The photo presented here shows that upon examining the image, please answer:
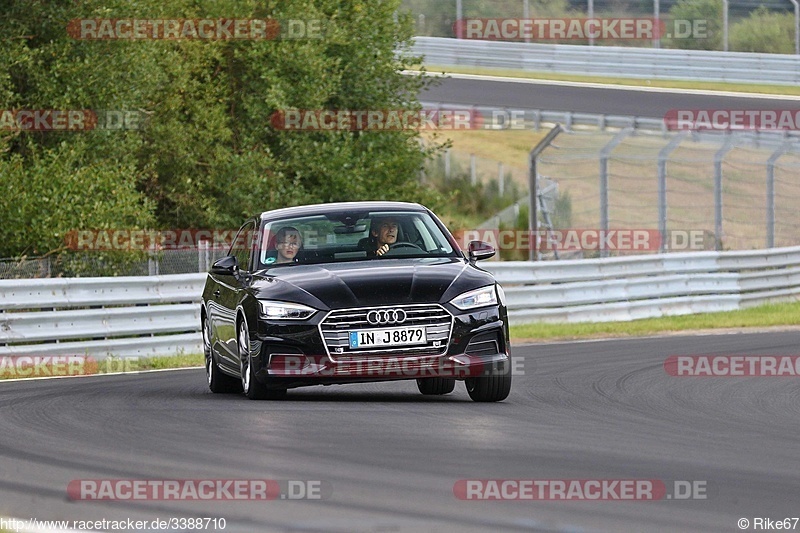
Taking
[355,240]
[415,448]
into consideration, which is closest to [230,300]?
[355,240]

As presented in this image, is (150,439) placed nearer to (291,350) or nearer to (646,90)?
(291,350)

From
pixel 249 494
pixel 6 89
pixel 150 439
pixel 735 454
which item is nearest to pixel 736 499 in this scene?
pixel 735 454

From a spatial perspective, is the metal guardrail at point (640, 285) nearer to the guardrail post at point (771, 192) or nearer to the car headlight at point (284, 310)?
the guardrail post at point (771, 192)

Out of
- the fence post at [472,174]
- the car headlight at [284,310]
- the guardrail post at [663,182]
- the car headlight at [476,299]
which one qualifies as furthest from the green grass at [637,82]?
the car headlight at [284,310]

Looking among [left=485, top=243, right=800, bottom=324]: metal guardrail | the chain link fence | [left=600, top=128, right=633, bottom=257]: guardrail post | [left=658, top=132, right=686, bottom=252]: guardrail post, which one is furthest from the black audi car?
the chain link fence

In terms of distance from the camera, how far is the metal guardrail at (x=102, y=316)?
1638cm

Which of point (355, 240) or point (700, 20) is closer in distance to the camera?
point (355, 240)

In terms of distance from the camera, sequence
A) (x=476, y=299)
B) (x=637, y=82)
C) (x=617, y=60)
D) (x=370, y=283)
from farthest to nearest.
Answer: (x=637, y=82)
(x=617, y=60)
(x=476, y=299)
(x=370, y=283)

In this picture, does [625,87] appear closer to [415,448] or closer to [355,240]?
[355,240]

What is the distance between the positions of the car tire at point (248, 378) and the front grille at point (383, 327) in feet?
2.66

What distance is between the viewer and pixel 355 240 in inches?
469

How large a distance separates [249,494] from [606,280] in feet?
54.1

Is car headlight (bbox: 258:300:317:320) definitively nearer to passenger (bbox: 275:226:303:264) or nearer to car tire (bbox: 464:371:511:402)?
passenger (bbox: 275:226:303:264)

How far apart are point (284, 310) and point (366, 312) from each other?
24.8 inches
